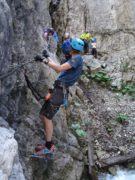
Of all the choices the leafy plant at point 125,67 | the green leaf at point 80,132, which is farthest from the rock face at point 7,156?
the leafy plant at point 125,67

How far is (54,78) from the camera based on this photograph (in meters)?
9.08

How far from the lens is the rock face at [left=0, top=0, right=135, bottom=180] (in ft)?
20.0

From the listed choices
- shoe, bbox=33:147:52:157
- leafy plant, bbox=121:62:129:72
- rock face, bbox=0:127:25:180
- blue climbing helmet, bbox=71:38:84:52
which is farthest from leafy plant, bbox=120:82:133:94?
rock face, bbox=0:127:25:180

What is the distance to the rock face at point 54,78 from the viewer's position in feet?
20.0

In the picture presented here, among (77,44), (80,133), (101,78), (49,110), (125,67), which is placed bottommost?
(80,133)

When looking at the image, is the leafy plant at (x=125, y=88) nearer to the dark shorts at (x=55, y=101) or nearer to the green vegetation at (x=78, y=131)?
the green vegetation at (x=78, y=131)

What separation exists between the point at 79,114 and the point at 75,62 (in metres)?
5.09

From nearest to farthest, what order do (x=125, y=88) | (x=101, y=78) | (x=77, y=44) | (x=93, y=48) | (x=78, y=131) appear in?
1. (x=77, y=44)
2. (x=78, y=131)
3. (x=125, y=88)
4. (x=101, y=78)
5. (x=93, y=48)

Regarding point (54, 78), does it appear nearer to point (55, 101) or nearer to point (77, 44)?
point (55, 101)

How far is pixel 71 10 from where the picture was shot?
55.8ft

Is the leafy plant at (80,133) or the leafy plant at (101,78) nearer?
the leafy plant at (80,133)

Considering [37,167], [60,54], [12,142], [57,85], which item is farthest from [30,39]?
[60,54]

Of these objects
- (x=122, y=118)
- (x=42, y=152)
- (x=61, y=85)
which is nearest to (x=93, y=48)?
(x=122, y=118)

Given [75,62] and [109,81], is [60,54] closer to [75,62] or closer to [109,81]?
[109,81]
